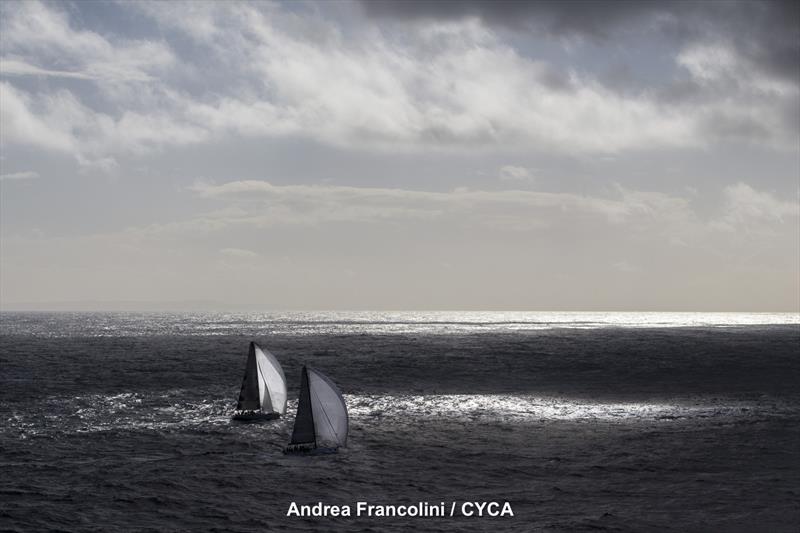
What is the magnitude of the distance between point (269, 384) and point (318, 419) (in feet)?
51.4

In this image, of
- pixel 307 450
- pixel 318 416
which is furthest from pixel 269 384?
pixel 307 450

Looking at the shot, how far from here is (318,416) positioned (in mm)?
44375

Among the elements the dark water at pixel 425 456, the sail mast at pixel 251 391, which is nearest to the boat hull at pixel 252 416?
the sail mast at pixel 251 391

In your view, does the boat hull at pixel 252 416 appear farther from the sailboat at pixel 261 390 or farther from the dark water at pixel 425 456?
the dark water at pixel 425 456

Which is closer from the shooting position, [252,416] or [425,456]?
[425,456]

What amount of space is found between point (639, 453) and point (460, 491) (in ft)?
46.9

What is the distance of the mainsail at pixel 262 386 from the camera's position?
2270 inches

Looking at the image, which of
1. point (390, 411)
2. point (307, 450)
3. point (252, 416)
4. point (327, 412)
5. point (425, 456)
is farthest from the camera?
point (390, 411)

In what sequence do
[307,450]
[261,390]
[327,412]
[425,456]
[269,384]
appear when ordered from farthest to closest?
[269,384], [261,390], [327,412], [425,456], [307,450]

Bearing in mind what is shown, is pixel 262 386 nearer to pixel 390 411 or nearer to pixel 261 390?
pixel 261 390

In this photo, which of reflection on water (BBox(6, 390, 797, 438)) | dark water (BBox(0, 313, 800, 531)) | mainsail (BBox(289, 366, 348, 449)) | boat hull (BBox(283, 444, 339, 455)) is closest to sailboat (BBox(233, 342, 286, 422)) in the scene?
reflection on water (BBox(6, 390, 797, 438))

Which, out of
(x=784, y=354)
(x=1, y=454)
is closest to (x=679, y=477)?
(x=1, y=454)

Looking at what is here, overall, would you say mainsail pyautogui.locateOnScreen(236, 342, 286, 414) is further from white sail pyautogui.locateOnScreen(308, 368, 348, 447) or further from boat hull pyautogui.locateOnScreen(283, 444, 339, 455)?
white sail pyautogui.locateOnScreen(308, 368, 348, 447)

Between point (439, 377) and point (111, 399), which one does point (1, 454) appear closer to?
point (111, 399)
